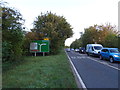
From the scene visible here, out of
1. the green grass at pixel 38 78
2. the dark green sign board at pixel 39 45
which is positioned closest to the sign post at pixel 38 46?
the dark green sign board at pixel 39 45

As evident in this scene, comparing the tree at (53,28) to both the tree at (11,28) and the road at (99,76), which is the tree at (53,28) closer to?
the tree at (11,28)

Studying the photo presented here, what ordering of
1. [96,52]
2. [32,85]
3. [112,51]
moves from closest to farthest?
[32,85] < [112,51] < [96,52]

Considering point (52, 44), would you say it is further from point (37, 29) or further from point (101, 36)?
point (101, 36)

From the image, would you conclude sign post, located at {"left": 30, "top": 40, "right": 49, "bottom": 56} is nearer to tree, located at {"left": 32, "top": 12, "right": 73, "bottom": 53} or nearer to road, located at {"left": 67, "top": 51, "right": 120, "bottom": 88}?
tree, located at {"left": 32, "top": 12, "right": 73, "bottom": 53}

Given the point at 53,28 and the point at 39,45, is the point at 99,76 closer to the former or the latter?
the point at 39,45

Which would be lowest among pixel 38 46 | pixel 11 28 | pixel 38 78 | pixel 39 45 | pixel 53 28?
pixel 38 78

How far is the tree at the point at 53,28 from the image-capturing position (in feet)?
83.4

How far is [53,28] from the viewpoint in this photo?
2575 cm

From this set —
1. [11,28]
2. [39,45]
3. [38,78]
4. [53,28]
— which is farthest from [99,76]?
[53,28]

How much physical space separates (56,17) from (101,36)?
22.9 metres

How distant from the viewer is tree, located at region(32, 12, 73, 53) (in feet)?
83.4

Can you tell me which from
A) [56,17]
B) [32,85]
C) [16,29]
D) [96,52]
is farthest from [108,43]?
[32,85]

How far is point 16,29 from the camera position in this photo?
35.8 feet

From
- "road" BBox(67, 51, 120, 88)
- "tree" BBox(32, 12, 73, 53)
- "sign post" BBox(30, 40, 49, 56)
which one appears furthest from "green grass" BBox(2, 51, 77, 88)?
"tree" BBox(32, 12, 73, 53)
